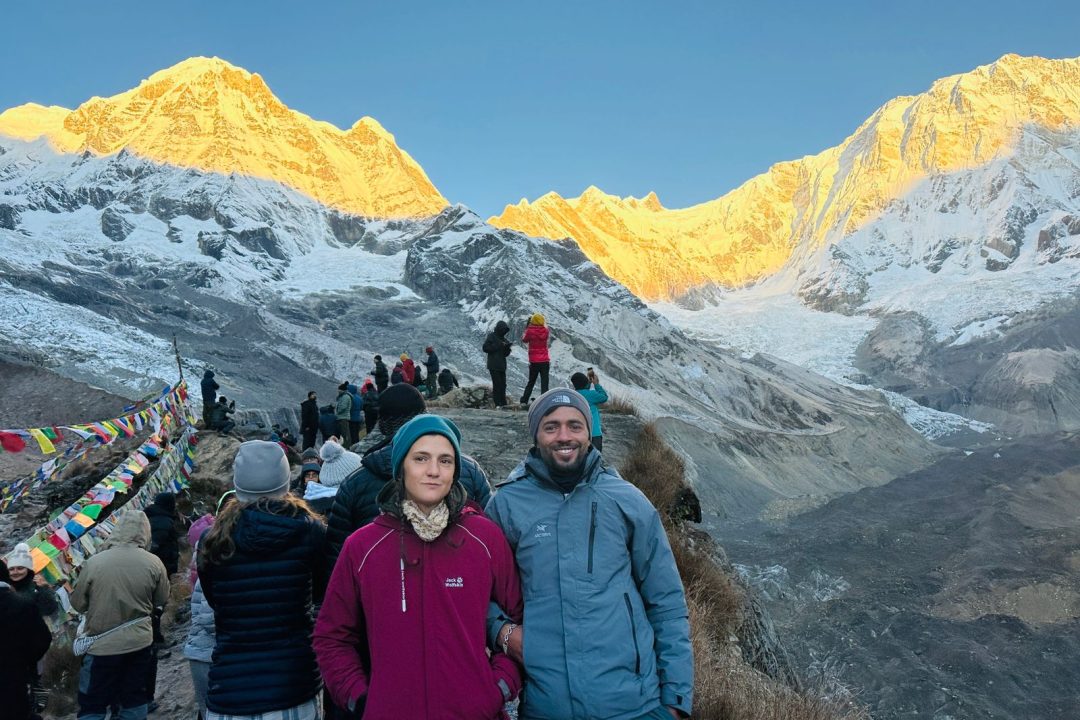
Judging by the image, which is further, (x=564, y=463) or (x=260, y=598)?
(x=260, y=598)

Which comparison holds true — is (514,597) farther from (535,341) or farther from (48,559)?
(535,341)

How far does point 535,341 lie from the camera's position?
11.3 m

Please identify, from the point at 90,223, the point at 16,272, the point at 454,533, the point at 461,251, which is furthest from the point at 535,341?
the point at 90,223

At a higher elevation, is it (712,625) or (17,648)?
(17,648)

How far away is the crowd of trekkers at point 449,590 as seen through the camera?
2627mm

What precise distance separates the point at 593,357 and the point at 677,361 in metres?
15.9

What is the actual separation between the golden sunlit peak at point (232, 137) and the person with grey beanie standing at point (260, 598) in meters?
156

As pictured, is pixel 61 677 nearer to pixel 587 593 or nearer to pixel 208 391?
pixel 587 593

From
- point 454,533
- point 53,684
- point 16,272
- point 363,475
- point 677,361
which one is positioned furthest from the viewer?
point 677,361

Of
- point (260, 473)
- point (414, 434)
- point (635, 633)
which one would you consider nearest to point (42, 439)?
point (260, 473)

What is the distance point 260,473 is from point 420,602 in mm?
1105

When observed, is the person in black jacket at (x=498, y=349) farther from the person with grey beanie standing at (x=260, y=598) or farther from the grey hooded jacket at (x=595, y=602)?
the grey hooded jacket at (x=595, y=602)

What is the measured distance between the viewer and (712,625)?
7.28m

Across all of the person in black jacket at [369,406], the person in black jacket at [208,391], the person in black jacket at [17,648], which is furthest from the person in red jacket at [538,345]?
the person in black jacket at [208,391]
